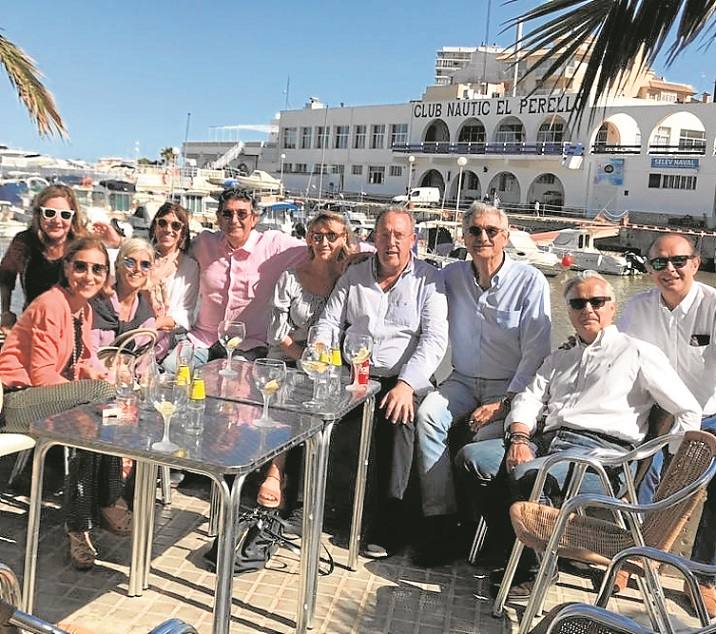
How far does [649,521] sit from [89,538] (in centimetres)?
251

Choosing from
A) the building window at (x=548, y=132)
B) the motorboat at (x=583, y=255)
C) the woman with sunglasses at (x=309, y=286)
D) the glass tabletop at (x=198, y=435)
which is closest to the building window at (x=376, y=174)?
the building window at (x=548, y=132)

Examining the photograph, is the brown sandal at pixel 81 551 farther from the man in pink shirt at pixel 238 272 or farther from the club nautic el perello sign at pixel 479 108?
the club nautic el perello sign at pixel 479 108

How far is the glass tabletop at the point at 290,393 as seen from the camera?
319 centimetres

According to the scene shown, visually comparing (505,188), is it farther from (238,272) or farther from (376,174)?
(238,272)

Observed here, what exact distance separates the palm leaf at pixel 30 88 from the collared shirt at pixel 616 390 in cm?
Answer: 555

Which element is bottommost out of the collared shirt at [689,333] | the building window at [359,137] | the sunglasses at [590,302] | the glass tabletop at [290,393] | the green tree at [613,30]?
the glass tabletop at [290,393]

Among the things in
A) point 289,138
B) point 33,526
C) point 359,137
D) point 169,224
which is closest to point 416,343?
point 169,224

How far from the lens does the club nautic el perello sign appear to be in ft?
161

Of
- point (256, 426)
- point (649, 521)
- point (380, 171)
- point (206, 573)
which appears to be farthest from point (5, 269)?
point (380, 171)

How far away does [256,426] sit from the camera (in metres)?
2.89

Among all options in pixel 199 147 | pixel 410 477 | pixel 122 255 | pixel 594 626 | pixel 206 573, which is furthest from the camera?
pixel 199 147

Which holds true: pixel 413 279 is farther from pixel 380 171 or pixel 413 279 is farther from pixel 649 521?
pixel 380 171

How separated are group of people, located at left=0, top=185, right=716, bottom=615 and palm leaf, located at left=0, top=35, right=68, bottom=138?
2731 mm

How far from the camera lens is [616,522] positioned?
332 centimetres
